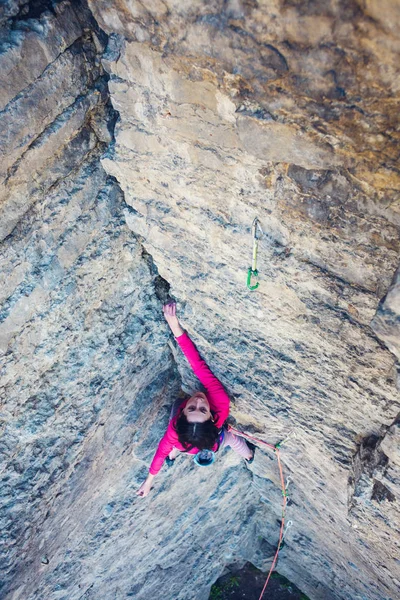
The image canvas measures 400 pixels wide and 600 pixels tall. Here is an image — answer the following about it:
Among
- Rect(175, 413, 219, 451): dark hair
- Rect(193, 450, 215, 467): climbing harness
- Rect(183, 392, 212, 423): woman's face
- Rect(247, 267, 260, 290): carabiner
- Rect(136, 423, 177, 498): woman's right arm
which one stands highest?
Rect(247, 267, 260, 290): carabiner

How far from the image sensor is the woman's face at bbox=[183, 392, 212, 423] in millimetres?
3141

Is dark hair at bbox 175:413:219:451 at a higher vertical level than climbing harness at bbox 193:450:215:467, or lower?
higher

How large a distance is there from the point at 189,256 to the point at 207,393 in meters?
1.23

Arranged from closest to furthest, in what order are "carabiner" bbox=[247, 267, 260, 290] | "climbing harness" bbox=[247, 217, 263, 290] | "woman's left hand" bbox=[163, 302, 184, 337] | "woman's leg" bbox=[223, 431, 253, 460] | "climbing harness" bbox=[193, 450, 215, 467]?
"climbing harness" bbox=[247, 217, 263, 290] < "carabiner" bbox=[247, 267, 260, 290] < "woman's left hand" bbox=[163, 302, 184, 337] < "climbing harness" bbox=[193, 450, 215, 467] < "woman's leg" bbox=[223, 431, 253, 460]

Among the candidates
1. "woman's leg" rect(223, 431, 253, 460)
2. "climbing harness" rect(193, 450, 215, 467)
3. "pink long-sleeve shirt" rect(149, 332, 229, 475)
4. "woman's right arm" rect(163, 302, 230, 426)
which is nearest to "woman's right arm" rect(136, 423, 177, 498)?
"pink long-sleeve shirt" rect(149, 332, 229, 475)

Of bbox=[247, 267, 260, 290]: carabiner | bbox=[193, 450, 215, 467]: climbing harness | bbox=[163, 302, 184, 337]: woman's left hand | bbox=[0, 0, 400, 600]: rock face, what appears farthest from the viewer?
bbox=[193, 450, 215, 467]: climbing harness

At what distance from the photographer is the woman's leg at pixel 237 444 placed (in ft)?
12.2

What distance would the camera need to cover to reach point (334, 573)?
4.41 meters

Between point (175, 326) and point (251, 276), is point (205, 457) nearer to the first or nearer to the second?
point (175, 326)

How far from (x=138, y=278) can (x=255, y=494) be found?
10.3 feet

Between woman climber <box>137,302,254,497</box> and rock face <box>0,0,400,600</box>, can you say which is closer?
rock face <box>0,0,400,600</box>

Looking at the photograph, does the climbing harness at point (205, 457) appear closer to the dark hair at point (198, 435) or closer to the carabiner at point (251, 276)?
the dark hair at point (198, 435)

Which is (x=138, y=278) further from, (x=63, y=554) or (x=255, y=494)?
(x=255, y=494)

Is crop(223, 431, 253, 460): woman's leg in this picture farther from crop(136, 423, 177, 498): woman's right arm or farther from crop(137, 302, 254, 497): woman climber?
crop(136, 423, 177, 498): woman's right arm
